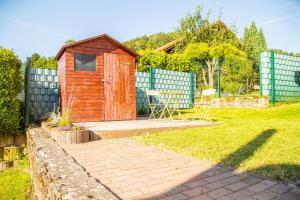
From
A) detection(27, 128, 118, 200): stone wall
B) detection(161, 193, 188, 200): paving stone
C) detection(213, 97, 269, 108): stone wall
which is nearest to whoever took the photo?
detection(27, 128, 118, 200): stone wall

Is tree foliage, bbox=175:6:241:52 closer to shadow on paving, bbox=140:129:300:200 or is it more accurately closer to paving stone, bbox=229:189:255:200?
shadow on paving, bbox=140:129:300:200

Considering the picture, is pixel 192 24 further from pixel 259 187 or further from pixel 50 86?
pixel 259 187

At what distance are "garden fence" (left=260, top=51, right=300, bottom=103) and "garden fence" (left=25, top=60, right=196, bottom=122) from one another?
411cm

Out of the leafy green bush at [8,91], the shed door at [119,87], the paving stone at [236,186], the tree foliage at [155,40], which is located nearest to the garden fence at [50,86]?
the leafy green bush at [8,91]

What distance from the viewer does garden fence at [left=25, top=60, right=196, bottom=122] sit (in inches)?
333

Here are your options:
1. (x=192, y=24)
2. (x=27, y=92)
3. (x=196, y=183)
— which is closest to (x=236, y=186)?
(x=196, y=183)

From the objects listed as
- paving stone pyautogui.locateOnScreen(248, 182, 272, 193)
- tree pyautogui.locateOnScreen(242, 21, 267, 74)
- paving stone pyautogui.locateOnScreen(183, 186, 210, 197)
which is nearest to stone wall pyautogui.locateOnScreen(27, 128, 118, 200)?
paving stone pyautogui.locateOnScreen(183, 186, 210, 197)

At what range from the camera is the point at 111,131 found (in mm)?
5621

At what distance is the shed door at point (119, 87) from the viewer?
832 centimetres

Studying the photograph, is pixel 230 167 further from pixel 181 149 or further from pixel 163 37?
pixel 163 37

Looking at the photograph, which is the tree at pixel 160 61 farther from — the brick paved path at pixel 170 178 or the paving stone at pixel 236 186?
the paving stone at pixel 236 186

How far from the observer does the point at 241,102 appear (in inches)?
462

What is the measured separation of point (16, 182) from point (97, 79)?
152 inches

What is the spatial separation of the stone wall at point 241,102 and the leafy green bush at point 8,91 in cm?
937
